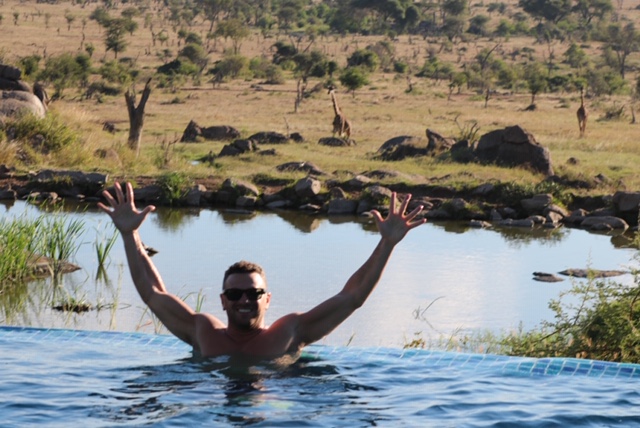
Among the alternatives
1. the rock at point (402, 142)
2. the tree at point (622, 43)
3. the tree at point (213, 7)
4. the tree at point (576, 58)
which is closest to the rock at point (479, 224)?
the rock at point (402, 142)

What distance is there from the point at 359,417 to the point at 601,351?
2.60m

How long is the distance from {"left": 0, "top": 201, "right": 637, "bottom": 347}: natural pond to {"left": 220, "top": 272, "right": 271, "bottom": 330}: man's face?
10.2 ft

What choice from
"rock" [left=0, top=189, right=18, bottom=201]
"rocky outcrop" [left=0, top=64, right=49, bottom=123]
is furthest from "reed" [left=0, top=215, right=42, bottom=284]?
"rocky outcrop" [left=0, top=64, right=49, bottom=123]

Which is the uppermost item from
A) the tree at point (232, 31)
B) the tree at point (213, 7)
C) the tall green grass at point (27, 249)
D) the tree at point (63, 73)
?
→ the tree at point (213, 7)

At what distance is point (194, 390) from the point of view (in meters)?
6.97

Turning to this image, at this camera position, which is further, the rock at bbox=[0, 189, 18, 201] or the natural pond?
the rock at bbox=[0, 189, 18, 201]

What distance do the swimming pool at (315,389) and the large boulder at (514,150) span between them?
1601 centimetres

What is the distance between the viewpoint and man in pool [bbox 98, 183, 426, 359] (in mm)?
6277

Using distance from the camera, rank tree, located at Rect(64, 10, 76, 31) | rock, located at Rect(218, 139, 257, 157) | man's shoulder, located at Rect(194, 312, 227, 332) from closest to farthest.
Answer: man's shoulder, located at Rect(194, 312, 227, 332) → rock, located at Rect(218, 139, 257, 157) → tree, located at Rect(64, 10, 76, 31)

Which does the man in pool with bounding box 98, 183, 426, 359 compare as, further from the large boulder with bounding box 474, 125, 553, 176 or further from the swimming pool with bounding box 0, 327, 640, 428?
the large boulder with bounding box 474, 125, 553, 176

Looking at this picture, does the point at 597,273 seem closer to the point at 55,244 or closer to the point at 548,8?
the point at 55,244

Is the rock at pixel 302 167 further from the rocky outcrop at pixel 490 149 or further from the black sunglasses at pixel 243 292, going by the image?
the black sunglasses at pixel 243 292

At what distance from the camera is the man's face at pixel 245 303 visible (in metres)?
6.37

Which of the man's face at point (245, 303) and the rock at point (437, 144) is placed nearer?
the man's face at point (245, 303)
